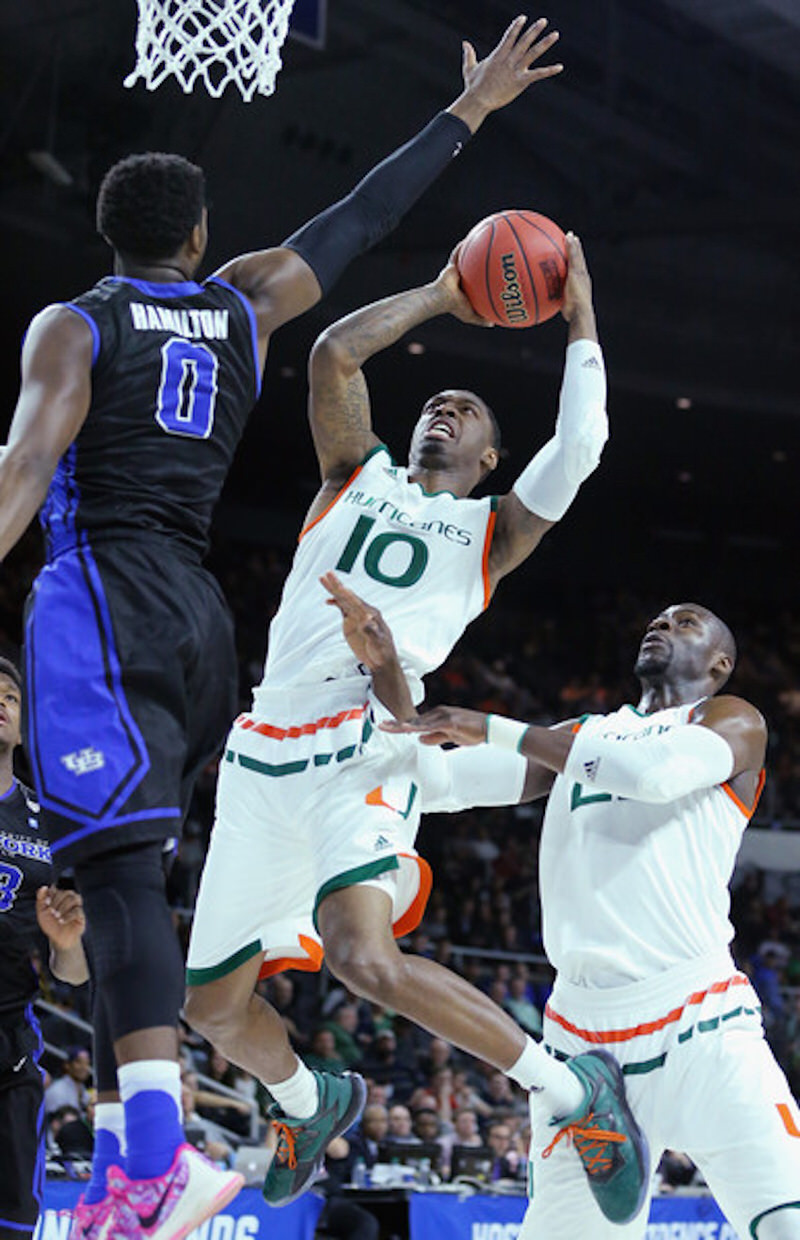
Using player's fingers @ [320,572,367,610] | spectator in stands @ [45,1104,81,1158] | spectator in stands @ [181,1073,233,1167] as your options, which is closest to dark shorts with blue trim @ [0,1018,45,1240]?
player's fingers @ [320,572,367,610]

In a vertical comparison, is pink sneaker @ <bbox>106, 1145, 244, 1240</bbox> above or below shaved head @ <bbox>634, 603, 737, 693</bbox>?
below

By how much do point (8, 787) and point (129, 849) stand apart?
92.3 inches

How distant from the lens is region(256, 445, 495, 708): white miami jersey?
523 cm

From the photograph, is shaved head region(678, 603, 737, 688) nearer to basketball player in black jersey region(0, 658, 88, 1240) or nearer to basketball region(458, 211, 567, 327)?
basketball region(458, 211, 567, 327)

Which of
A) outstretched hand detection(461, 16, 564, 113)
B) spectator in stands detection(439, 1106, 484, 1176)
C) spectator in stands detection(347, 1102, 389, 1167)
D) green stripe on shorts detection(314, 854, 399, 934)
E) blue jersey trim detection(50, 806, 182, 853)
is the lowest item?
spectator in stands detection(439, 1106, 484, 1176)

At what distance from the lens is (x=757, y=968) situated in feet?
58.4

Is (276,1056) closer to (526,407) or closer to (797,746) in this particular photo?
(526,407)

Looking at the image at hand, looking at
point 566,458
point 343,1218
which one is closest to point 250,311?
point 566,458

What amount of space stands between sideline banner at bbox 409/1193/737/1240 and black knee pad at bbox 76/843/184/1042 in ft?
19.6

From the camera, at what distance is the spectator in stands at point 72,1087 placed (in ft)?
34.3

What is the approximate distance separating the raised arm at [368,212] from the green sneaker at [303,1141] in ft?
8.43

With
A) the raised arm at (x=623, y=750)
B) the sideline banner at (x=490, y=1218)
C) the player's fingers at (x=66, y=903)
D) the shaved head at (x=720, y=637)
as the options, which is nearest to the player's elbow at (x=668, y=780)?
the raised arm at (x=623, y=750)

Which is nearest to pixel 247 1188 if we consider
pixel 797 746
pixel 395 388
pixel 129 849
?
pixel 129 849

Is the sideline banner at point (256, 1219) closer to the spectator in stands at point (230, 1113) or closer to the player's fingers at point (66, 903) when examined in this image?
the spectator in stands at point (230, 1113)
